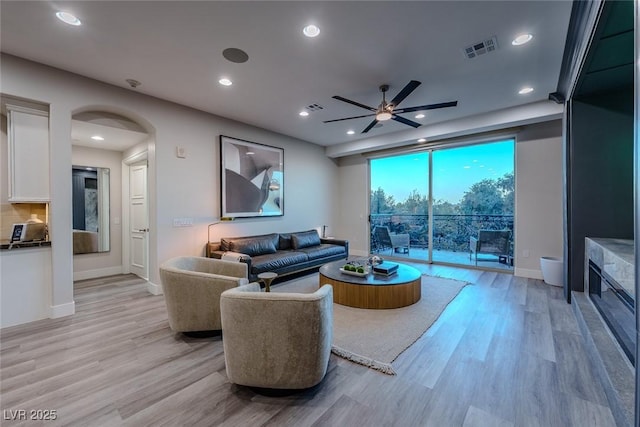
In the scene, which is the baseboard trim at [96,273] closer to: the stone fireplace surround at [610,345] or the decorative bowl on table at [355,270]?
the decorative bowl on table at [355,270]

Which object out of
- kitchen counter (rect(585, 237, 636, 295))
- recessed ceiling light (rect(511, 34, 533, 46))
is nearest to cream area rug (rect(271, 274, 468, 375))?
kitchen counter (rect(585, 237, 636, 295))

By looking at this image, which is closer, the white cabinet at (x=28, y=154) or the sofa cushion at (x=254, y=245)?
the white cabinet at (x=28, y=154)

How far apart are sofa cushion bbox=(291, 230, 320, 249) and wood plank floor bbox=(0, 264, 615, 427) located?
2.86 m

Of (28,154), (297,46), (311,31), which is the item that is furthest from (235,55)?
(28,154)

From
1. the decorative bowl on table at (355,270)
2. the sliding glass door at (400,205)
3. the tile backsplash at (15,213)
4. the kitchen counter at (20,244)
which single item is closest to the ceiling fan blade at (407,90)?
the decorative bowl on table at (355,270)

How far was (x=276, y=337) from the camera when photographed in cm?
180

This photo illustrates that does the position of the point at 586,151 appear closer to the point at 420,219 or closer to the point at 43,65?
the point at 420,219

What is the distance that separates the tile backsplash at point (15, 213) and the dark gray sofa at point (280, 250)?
217 cm

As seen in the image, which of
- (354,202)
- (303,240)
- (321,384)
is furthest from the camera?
(354,202)

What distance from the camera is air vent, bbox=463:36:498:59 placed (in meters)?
2.75

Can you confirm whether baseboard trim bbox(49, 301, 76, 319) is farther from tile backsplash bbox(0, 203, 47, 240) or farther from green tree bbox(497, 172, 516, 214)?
green tree bbox(497, 172, 516, 214)

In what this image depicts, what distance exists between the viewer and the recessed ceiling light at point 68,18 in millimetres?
2340

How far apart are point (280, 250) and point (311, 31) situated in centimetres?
392

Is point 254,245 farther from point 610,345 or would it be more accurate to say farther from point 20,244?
point 610,345
